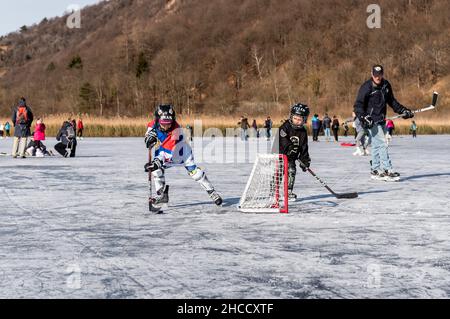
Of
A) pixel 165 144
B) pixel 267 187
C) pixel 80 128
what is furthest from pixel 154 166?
pixel 80 128

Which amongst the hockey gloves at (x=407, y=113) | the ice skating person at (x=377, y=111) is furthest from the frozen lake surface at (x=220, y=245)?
the hockey gloves at (x=407, y=113)

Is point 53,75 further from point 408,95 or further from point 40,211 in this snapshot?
point 40,211

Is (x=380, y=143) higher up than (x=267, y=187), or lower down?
higher up

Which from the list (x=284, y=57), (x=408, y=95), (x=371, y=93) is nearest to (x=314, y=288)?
(x=371, y=93)

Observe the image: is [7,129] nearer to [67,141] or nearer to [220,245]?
[67,141]

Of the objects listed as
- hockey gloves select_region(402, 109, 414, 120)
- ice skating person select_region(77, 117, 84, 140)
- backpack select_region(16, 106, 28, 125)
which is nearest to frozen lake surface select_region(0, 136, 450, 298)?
hockey gloves select_region(402, 109, 414, 120)

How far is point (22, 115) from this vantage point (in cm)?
1673

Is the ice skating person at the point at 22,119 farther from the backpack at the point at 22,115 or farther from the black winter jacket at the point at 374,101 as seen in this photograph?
the black winter jacket at the point at 374,101

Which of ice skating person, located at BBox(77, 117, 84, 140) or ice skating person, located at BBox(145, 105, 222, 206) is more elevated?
ice skating person, located at BBox(77, 117, 84, 140)

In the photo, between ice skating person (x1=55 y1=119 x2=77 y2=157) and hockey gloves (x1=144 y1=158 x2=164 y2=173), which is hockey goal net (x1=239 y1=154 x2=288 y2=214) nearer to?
hockey gloves (x1=144 y1=158 x2=164 y2=173)

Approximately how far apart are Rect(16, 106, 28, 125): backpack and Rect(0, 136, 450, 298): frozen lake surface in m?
7.46

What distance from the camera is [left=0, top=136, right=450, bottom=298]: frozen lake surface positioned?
12.9ft

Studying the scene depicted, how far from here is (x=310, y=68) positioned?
76375 mm

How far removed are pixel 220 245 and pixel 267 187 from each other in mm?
3367
